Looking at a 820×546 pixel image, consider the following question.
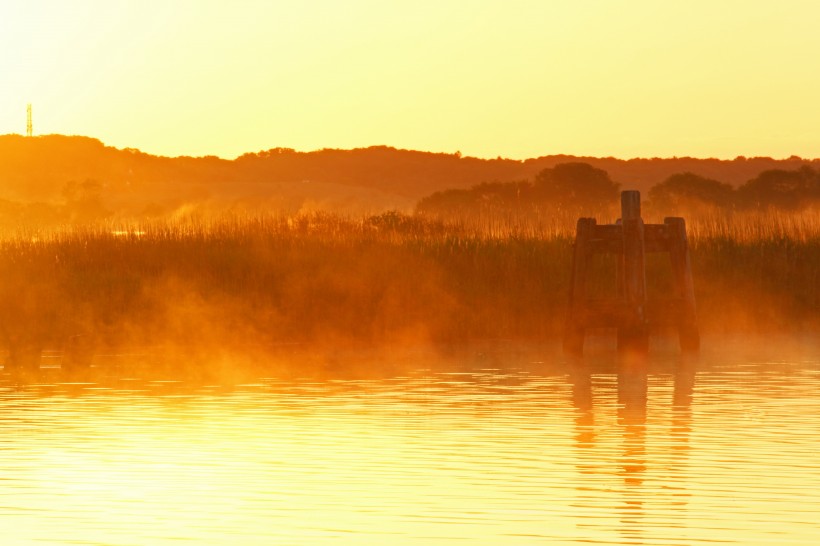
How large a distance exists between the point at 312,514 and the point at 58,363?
1208 centimetres

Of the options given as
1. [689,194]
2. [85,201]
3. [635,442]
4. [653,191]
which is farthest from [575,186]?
[635,442]

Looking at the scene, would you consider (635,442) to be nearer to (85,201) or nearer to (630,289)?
(630,289)

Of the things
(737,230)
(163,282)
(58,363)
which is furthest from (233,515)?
(737,230)

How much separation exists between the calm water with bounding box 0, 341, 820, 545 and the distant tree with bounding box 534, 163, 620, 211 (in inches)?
3148

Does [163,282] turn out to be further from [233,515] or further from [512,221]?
[233,515]

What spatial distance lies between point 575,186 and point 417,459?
9036 cm

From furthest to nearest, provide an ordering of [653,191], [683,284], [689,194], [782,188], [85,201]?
[85,201]
[653,191]
[782,188]
[689,194]
[683,284]

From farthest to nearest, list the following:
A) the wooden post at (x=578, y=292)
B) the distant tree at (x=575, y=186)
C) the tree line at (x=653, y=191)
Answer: the distant tree at (x=575, y=186)
the tree line at (x=653, y=191)
the wooden post at (x=578, y=292)

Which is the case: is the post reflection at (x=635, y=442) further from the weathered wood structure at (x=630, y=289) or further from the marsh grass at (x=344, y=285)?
the marsh grass at (x=344, y=285)

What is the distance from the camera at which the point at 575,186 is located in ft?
335

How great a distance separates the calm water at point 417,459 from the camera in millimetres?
9727

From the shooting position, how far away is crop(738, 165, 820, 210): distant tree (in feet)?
324

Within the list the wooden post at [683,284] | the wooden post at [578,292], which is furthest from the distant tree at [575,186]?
the wooden post at [578,292]

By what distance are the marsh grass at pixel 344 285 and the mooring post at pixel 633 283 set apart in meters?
2.98
